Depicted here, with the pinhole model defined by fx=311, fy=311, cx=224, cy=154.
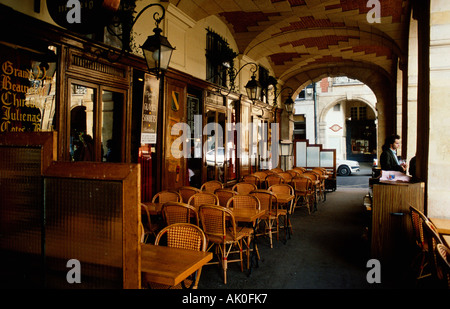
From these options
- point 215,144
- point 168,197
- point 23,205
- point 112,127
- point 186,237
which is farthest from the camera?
point 215,144

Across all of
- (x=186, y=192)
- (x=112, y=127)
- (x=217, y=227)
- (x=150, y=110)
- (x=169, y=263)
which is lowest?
(x=217, y=227)

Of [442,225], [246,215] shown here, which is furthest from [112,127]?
[442,225]

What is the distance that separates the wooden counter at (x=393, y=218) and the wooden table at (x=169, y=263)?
2.89m

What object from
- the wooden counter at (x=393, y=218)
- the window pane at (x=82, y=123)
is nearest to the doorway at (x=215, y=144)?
the window pane at (x=82, y=123)

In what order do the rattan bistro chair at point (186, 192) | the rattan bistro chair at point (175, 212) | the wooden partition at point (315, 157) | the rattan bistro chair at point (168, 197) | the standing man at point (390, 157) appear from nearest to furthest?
the rattan bistro chair at point (175, 212)
the rattan bistro chair at point (168, 197)
the rattan bistro chair at point (186, 192)
the standing man at point (390, 157)
the wooden partition at point (315, 157)

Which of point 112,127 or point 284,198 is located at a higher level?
point 112,127

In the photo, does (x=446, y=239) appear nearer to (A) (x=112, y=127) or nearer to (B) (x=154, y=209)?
(B) (x=154, y=209)

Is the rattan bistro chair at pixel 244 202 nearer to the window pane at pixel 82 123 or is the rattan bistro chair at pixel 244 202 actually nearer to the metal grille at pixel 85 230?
the window pane at pixel 82 123

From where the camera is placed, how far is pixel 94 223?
61.8 inches

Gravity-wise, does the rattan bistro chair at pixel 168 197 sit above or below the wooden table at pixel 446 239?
above

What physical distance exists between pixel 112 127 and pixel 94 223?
12.4 feet

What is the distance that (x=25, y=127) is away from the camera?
3520mm

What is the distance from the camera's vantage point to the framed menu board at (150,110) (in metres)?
5.38

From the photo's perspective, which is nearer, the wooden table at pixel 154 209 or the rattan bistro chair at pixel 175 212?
the rattan bistro chair at pixel 175 212
